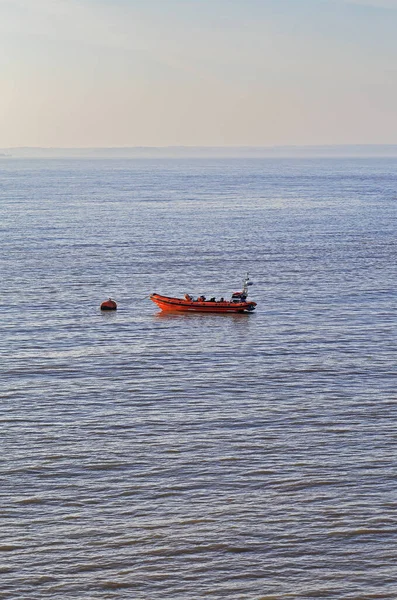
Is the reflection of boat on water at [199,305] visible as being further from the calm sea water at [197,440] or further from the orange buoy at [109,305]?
the orange buoy at [109,305]

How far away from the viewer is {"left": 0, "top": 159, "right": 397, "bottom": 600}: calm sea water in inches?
1267

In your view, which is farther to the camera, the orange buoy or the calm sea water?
the orange buoy

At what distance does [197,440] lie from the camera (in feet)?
144

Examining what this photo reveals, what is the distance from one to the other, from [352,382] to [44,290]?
39.6m

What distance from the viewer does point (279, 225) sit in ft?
488

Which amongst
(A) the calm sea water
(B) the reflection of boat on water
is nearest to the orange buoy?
(A) the calm sea water

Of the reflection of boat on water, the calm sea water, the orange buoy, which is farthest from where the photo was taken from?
the reflection of boat on water

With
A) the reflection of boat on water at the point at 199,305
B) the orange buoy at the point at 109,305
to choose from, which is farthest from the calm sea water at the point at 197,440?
the orange buoy at the point at 109,305

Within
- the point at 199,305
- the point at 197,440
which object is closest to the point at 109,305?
the point at 199,305

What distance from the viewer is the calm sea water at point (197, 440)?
106ft

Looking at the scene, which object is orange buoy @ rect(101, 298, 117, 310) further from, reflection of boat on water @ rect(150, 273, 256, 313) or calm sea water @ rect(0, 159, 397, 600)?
reflection of boat on water @ rect(150, 273, 256, 313)

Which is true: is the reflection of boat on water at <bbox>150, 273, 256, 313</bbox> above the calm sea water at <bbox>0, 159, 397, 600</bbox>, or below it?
above

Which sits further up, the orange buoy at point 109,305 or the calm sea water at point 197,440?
the orange buoy at point 109,305

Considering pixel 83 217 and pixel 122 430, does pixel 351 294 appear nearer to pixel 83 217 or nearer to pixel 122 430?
pixel 122 430
